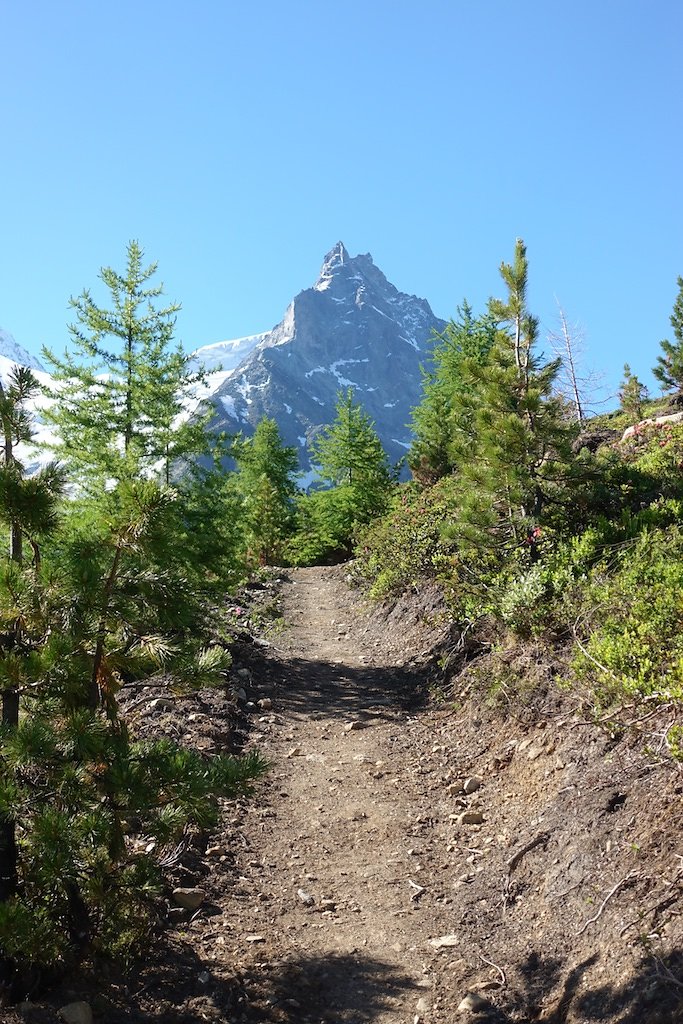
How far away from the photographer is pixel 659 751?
4.14m

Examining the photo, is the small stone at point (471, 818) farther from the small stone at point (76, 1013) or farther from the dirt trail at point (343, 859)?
the small stone at point (76, 1013)

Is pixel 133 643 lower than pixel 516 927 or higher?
higher

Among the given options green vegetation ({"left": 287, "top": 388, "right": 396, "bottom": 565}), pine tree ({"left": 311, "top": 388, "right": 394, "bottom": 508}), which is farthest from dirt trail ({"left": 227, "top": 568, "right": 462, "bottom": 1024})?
pine tree ({"left": 311, "top": 388, "right": 394, "bottom": 508})

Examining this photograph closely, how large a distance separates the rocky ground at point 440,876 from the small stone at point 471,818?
0.02 m

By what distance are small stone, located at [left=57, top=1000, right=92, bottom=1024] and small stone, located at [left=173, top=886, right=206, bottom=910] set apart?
152 centimetres

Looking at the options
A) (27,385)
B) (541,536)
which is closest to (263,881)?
(27,385)

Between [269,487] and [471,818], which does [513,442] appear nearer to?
[471,818]

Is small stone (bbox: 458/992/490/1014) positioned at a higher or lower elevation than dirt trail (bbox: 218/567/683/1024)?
lower

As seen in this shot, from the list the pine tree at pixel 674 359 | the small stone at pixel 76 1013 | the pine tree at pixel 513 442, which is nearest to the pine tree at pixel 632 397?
the pine tree at pixel 674 359

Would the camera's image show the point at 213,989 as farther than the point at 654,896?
Yes

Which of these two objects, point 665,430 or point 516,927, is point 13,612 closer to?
point 516,927

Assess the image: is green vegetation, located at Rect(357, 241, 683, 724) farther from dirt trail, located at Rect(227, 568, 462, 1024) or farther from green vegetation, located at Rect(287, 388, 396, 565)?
Result: green vegetation, located at Rect(287, 388, 396, 565)

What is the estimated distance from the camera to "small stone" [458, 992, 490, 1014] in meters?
3.67

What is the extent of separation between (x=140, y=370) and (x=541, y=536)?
6.11 metres
